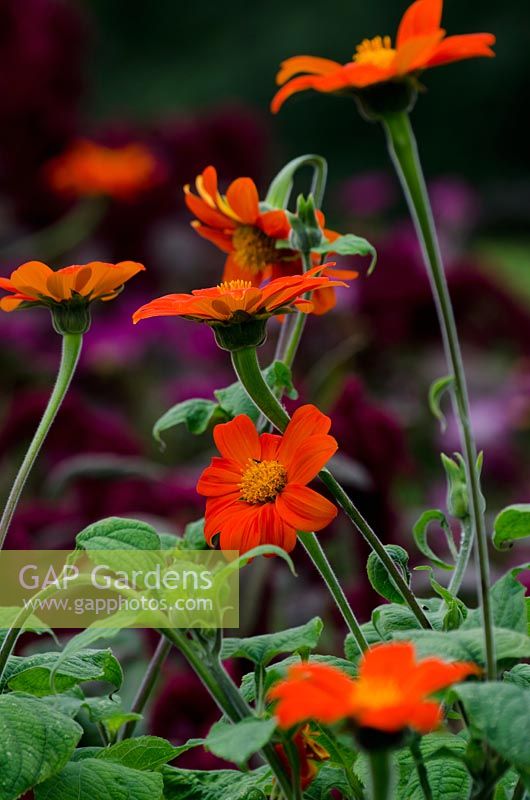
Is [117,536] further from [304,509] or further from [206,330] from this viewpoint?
[206,330]

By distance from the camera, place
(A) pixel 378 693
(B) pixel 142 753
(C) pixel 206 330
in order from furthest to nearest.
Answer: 1. (C) pixel 206 330
2. (B) pixel 142 753
3. (A) pixel 378 693

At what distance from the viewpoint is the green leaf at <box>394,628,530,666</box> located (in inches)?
9.1

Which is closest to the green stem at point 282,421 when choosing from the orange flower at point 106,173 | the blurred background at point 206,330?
the blurred background at point 206,330

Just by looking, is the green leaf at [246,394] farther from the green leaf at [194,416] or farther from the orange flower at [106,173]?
the orange flower at [106,173]

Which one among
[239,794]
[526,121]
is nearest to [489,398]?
[239,794]

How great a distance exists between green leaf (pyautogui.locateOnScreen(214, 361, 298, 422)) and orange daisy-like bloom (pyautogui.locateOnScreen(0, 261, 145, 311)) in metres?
0.05

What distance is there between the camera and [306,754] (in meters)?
0.29

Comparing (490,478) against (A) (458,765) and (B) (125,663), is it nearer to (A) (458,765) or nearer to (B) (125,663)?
(B) (125,663)

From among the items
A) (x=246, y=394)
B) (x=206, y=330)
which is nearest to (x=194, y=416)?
(x=246, y=394)

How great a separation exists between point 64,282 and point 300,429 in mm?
74

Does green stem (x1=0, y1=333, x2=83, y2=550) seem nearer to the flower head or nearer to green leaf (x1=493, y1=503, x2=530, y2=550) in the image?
the flower head

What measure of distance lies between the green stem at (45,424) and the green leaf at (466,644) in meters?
0.10

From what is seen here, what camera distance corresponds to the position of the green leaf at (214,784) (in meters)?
0.28
